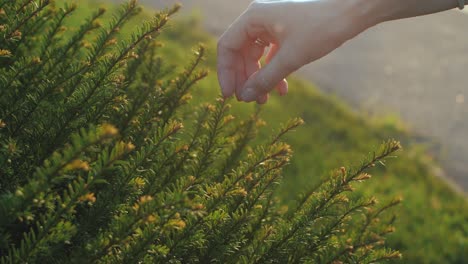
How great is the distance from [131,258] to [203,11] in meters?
8.85

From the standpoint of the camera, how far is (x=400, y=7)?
6.60 ft

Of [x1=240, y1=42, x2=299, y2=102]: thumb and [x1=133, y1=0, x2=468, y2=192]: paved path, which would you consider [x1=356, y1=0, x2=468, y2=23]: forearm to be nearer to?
[x1=240, y1=42, x2=299, y2=102]: thumb

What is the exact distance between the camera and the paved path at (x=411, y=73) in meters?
7.20

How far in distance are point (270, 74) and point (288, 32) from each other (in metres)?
0.14

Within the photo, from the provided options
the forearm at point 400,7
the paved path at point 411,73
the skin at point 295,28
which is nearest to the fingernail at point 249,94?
the skin at point 295,28

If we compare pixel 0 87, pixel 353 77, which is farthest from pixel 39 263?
pixel 353 77

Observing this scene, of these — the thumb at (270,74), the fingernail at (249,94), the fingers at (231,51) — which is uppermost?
the fingers at (231,51)

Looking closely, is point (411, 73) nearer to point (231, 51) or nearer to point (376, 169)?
point (376, 169)

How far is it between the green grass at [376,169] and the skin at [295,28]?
1.48 meters

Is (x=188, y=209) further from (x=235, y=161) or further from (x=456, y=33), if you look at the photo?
(x=456, y=33)

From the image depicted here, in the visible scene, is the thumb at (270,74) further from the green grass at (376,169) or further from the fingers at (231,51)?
the green grass at (376,169)

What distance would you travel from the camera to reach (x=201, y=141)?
176cm

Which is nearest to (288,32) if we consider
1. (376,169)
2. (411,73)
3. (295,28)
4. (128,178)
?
(295,28)

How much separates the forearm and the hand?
0.03 m
